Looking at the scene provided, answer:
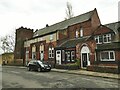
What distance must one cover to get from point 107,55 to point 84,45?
4268 mm

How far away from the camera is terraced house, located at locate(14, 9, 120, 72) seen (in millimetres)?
24422

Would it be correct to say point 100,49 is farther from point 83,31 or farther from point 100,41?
point 83,31

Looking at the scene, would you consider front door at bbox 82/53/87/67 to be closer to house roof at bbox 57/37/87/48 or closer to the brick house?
house roof at bbox 57/37/87/48

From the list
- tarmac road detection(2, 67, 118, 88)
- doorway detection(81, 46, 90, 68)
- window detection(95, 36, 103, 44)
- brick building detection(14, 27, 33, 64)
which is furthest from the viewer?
brick building detection(14, 27, 33, 64)

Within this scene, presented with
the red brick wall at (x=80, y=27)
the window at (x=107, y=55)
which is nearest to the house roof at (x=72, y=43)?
the red brick wall at (x=80, y=27)

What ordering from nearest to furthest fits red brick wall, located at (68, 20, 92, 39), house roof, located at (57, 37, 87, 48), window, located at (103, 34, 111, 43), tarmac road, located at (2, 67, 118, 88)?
tarmac road, located at (2, 67, 118, 88) → window, located at (103, 34, 111, 43) → house roof, located at (57, 37, 87, 48) → red brick wall, located at (68, 20, 92, 39)

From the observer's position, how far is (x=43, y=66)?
79.9ft

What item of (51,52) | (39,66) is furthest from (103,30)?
(51,52)

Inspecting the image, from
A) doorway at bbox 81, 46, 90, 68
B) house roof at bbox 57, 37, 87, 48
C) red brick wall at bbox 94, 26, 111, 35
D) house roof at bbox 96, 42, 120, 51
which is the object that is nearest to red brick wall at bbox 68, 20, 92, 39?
house roof at bbox 57, 37, 87, 48

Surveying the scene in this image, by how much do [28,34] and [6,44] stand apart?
19.0 metres

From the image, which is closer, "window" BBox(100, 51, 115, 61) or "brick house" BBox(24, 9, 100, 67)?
"window" BBox(100, 51, 115, 61)

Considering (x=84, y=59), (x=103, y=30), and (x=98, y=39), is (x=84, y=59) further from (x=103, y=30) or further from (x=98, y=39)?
(x=103, y=30)

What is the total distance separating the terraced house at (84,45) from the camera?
2442 centimetres

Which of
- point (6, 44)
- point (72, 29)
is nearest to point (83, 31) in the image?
Result: point (72, 29)
